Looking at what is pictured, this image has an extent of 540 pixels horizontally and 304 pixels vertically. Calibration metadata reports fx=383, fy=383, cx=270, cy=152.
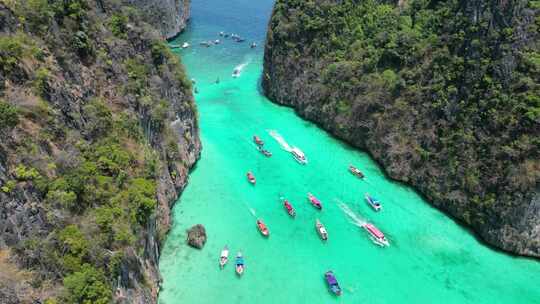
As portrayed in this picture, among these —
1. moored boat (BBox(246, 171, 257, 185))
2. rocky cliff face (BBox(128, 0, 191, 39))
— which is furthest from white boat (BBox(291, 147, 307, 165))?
rocky cliff face (BBox(128, 0, 191, 39))

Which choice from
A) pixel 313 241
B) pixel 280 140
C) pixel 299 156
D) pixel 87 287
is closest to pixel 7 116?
pixel 87 287

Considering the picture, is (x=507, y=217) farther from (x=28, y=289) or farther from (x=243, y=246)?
(x=28, y=289)

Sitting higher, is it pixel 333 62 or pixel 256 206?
pixel 333 62

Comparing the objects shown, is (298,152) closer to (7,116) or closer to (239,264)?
(239,264)

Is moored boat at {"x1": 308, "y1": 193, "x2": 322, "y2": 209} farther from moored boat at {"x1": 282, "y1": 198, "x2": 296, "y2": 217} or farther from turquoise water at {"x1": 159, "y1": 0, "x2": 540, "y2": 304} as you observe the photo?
moored boat at {"x1": 282, "y1": 198, "x2": 296, "y2": 217}

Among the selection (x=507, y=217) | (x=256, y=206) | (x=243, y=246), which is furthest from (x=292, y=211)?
(x=507, y=217)
